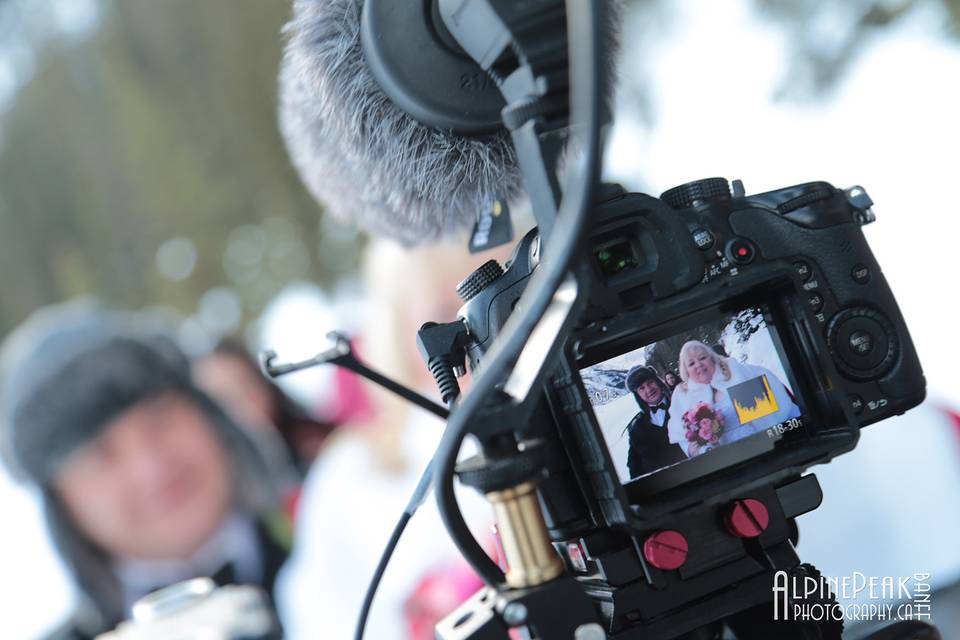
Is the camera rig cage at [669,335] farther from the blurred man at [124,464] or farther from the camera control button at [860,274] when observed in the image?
the blurred man at [124,464]

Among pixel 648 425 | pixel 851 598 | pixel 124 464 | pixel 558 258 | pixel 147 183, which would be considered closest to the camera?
pixel 558 258

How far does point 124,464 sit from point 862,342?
4.30ft

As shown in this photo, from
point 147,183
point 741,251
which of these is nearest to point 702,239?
point 741,251

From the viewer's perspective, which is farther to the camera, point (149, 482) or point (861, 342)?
point (149, 482)

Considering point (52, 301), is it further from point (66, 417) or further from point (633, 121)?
point (633, 121)

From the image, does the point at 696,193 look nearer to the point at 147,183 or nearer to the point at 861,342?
the point at 861,342

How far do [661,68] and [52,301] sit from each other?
242cm

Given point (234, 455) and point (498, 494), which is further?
point (234, 455)

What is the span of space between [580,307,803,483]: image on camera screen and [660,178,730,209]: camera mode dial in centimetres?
8

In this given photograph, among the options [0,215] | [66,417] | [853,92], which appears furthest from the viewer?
[0,215]

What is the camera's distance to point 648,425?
1.64ft

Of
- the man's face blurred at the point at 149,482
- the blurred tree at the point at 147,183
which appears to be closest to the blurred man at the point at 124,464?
the man's face blurred at the point at 149,482

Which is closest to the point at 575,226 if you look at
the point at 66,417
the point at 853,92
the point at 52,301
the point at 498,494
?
the point at 498,494

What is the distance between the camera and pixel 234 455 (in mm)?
1637
